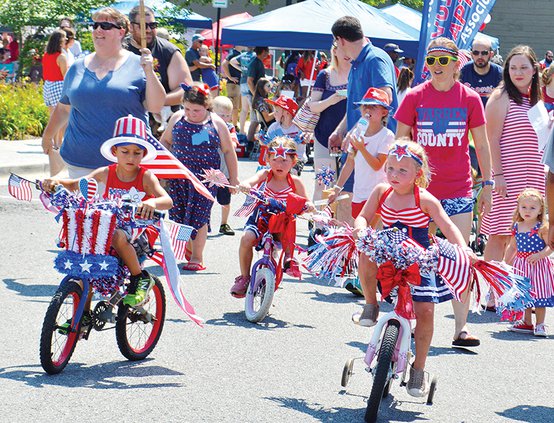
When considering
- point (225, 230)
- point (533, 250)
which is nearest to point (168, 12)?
point (225, 230)

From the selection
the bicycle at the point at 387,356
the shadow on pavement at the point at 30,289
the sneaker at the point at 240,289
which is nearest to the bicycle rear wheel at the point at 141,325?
the bicycle at the point at 387,356

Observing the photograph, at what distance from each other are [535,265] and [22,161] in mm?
9614

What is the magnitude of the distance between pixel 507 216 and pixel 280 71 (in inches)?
908

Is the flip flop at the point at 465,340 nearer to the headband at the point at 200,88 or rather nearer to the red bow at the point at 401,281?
the red bow at the point at 401,281

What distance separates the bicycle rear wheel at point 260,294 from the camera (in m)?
8.66

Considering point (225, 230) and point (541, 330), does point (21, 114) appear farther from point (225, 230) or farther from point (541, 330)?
point (541, 330)

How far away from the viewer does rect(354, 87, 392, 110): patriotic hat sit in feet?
30.1

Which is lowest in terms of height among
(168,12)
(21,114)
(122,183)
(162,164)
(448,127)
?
(21,114)

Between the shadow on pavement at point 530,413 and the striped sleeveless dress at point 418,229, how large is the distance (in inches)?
29.0

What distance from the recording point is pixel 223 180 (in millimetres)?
9242

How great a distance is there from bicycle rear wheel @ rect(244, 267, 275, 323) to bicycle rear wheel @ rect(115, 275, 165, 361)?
4.43ft

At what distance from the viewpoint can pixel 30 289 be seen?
9406 mm

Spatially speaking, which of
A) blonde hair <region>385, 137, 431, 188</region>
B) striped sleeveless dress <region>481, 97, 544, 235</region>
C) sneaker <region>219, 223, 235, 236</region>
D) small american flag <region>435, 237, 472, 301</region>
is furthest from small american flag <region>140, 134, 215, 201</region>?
sneaker <region>219, 223, 235, 236</region>

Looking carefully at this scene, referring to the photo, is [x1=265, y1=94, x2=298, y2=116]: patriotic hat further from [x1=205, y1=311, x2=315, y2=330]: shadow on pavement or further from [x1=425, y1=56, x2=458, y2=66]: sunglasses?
[x1=425, y1=56, x2=458, y2=66]: sunglasses
